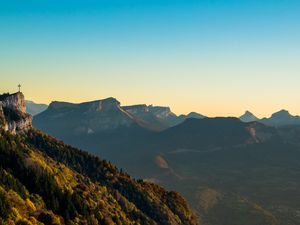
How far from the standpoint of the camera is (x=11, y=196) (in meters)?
121

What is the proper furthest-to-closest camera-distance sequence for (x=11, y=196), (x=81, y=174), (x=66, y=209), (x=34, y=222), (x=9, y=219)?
(x=81, y=174)
(x=66, y=209)
(x=11, y=196)
(x=34, y=222)
(x=9, y=219)

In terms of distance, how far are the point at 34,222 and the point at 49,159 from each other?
82.7 meters

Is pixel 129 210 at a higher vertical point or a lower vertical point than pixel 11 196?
lower

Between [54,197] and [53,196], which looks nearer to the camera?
[53,196]

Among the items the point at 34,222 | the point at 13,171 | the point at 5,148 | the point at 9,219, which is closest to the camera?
the point at 9,219

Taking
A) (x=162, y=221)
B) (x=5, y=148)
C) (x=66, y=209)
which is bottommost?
(x=162, y=221)

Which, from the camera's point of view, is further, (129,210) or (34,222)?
(129,210)

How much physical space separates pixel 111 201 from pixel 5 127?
52018 mm

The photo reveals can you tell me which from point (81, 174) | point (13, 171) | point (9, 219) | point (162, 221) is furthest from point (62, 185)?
point (9, 219)

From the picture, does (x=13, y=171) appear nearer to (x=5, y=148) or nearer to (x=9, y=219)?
(x=5, y=148)

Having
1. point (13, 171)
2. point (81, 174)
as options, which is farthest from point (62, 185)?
point (81, 174)

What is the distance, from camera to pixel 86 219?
137500 millimetres

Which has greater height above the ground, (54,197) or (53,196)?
(53,196)

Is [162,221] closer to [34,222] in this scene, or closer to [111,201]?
[111,201]
